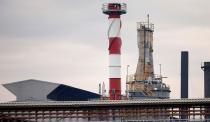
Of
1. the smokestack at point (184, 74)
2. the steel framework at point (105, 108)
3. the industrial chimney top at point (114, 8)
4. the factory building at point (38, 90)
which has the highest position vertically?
the industrial chimney top at point (114, 8)

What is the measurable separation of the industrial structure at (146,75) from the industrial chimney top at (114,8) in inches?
1131

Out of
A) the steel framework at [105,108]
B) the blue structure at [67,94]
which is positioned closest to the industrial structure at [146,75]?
the blue structure at [67,94]

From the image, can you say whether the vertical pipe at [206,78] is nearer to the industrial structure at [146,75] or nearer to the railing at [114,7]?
the industrial structure at [146,75]

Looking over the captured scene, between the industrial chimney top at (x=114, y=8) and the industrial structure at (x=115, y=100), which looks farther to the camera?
the industrial chimney top at (x=114, y=8)

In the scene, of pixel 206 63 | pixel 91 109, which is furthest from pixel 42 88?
pixel 206 63

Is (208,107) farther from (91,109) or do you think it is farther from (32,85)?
(32,85)

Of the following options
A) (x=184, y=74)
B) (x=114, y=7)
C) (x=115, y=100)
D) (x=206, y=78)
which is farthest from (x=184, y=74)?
(x=115, y=100)

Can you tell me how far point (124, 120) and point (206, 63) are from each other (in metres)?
57.6

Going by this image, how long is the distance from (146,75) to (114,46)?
33.0 meters

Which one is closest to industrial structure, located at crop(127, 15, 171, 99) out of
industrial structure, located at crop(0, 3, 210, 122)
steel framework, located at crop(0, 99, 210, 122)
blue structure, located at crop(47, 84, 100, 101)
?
industrial structure, located at crop(0, 3, 210, 122)

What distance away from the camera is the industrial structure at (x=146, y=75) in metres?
144

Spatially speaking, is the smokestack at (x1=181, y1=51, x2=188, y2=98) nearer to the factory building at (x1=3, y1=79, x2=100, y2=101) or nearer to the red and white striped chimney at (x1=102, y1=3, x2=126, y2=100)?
the red and white striped chimney at (x1=102, y1=3, x2=126, y2=100)

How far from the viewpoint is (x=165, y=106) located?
86.8 meters

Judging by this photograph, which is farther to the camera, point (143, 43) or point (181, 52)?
point (143, 43)
